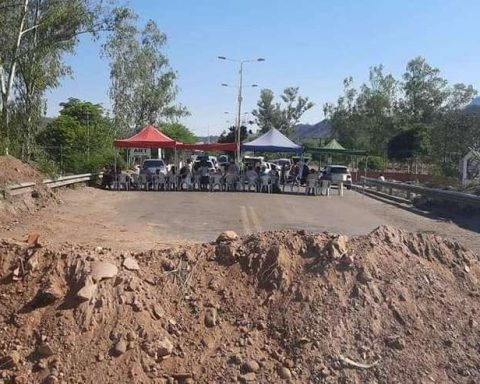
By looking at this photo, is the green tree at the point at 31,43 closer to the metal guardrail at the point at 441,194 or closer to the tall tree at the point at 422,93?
the metal guardrail at the point at 441,194

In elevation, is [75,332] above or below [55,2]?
below

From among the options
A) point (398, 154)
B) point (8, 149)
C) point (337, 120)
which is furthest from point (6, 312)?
point (337, 120)

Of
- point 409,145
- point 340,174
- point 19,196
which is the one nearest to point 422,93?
point 409,145

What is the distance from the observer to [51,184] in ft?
70.8

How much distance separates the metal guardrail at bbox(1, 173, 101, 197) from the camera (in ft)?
51.4

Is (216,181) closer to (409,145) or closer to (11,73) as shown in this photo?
(11,73)

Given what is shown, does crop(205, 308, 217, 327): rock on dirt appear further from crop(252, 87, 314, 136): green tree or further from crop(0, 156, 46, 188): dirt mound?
crop(252, 87, 314, 136): green tree

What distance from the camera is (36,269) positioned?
615 cm

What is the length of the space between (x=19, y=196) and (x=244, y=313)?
39.6 feet

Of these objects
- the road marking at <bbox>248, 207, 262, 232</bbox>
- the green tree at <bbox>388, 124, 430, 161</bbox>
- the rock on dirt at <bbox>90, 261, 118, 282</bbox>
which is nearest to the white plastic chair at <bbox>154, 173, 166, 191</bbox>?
the road marking at <bbox>248, 207, 262, 232</bbox>

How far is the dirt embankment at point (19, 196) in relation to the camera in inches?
575

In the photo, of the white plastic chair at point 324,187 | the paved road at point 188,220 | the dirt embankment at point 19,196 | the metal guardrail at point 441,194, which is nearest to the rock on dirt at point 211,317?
the paved road at point 188,220

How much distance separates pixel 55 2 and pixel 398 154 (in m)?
52.0

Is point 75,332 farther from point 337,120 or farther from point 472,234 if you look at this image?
point 337,120
